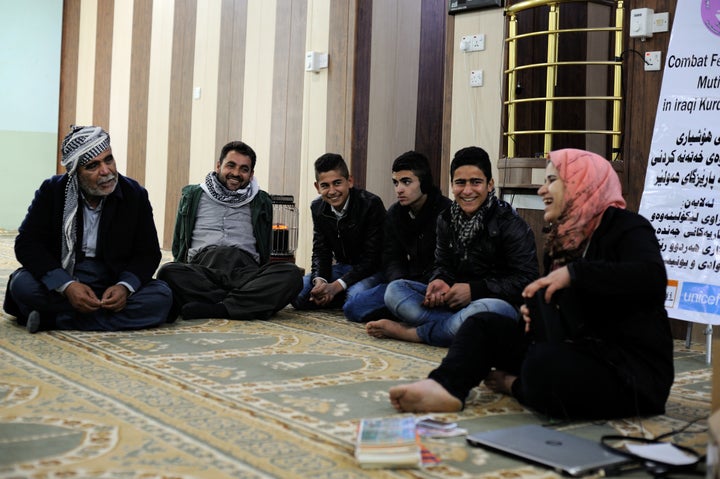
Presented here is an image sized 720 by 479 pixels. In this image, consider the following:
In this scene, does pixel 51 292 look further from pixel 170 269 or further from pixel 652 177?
pixel 652 177

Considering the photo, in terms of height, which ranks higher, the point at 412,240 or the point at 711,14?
the point at 711,14

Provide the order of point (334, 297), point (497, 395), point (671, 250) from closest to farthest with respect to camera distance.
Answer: point (497, 395), point (671, 250), point (334, 297)

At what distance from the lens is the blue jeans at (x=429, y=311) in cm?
340

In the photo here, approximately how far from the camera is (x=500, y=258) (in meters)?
3.54

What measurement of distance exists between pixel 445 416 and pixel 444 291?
1.24 meters

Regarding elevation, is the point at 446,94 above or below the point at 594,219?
above

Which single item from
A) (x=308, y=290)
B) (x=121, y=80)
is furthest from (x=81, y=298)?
(x=121, y=80)

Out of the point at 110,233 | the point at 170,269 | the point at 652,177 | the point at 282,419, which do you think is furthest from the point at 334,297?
the point at 282,419

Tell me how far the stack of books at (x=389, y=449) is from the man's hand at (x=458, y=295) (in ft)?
5.21

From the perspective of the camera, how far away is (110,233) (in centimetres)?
368

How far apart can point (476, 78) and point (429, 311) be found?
6.35ft

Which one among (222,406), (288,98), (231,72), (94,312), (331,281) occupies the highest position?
(231,72)

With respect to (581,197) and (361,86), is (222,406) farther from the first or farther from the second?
(361,86)

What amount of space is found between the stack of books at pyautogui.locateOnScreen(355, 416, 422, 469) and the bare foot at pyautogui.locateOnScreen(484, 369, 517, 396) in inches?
26.3
